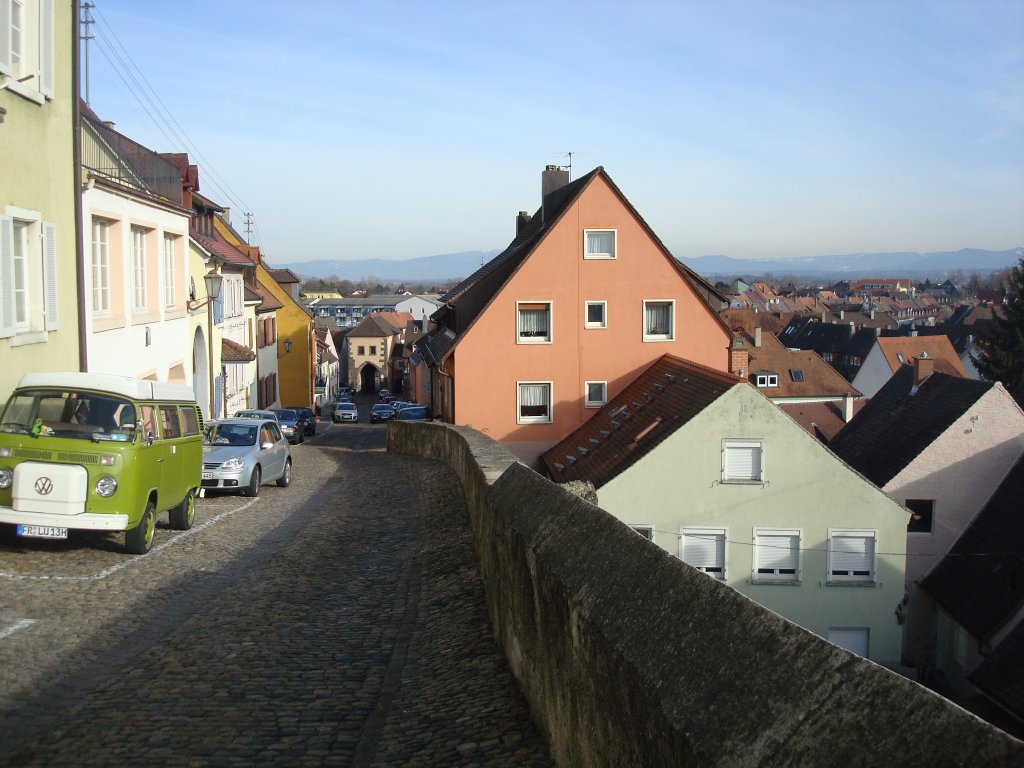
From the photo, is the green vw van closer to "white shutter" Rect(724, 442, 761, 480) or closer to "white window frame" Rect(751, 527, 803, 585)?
"white shutter" Rect(724, 442, 761, 480)

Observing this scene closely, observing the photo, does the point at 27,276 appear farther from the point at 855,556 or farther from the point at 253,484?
the point at 855,556

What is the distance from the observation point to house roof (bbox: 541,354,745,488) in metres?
27.0

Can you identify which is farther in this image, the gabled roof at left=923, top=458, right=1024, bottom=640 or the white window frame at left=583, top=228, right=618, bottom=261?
the white window frame at left=583, top=228, right=618, bottom=261

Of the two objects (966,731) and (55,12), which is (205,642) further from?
(55,12)

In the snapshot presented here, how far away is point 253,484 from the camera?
19516mm

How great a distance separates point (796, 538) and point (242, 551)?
17083 mm

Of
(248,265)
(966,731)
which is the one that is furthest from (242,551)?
(248,265)

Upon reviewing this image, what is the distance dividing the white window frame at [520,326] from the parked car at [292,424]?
34.0 ft

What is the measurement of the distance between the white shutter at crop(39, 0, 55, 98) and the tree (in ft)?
208

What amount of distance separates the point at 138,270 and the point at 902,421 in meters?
25.5

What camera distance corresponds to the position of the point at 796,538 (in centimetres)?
2650

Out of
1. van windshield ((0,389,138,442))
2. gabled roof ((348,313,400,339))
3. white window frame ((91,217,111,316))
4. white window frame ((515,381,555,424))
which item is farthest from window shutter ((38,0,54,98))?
gabled roof ((348,313,400,339))

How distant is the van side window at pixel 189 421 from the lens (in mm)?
14289

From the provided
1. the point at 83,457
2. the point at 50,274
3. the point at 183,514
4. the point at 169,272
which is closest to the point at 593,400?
the point at 169,272
